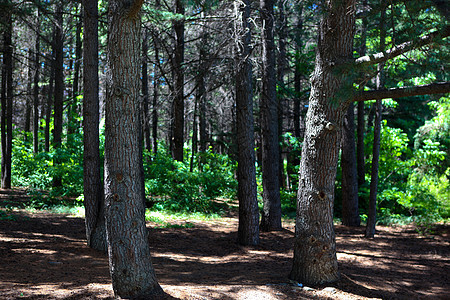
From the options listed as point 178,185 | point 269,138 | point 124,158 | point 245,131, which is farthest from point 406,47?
point 178,185

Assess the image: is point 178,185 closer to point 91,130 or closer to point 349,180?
point 349,180

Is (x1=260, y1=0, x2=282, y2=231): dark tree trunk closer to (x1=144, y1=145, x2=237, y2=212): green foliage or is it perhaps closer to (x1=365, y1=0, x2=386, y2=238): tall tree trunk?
(x1=365, y1=0, x2=386, y2=238): tall tree trunk

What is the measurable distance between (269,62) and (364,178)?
20.3ft

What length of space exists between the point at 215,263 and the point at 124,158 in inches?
148

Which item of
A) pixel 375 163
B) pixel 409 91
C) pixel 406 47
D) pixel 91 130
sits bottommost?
pixel 375 163

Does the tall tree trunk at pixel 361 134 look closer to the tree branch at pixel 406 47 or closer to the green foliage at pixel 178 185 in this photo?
the tree branch at pixel 406 47

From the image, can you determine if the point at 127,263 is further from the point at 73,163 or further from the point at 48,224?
the point at 73,163

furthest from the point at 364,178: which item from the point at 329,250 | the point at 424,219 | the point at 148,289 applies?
the point at 148,289

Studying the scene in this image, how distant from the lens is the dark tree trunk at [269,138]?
955 centimetres

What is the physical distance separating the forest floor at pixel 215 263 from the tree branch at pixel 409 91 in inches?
104

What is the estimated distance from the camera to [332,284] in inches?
202

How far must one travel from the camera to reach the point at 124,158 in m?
4.02

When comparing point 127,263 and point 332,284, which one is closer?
point 127,263

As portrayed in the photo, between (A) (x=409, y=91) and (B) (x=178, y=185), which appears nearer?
(A) (x=409, y=91)
